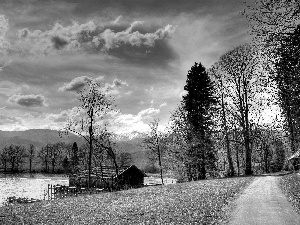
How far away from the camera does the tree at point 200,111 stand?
37188 mm

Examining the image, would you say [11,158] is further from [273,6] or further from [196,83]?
[273,6]

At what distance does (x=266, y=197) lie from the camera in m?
17.5

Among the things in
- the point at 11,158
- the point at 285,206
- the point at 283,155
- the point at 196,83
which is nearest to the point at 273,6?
the point at 285,206

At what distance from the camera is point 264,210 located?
1386cm

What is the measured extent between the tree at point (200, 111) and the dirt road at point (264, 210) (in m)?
18.4

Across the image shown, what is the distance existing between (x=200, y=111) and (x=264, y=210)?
2529 centimetres

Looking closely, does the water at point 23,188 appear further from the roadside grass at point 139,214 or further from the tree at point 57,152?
the tree at point 57,152

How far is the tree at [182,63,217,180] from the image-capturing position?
37.2 meters

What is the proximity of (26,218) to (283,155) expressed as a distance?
64.7m

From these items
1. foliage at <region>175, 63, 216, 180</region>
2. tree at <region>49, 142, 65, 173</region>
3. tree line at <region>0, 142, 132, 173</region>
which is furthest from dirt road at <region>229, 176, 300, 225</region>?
tree at <region>49, 142, 65, 173</region>

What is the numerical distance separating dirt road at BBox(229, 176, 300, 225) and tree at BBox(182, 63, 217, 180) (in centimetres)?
1842

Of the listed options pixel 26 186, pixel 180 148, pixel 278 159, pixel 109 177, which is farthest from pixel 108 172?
pixel 278 159

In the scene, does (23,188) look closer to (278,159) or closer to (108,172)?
(108,172)

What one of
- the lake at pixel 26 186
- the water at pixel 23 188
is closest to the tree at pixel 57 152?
the lake at pixel 26 186
